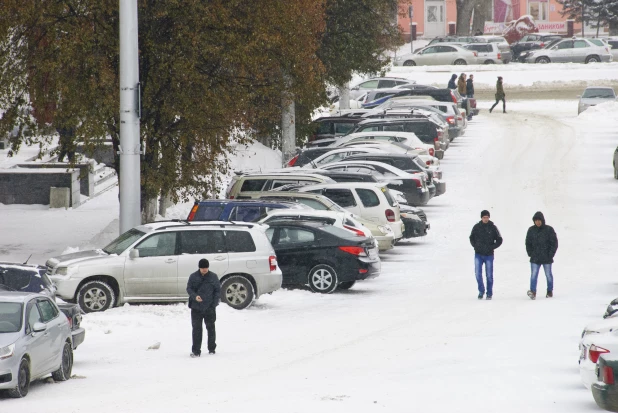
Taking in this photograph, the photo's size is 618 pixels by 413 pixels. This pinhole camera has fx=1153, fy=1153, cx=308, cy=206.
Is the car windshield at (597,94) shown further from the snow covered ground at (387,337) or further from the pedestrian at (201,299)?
the pedestrian at (201,299)

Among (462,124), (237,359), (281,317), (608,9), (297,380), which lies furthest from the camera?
(608,9)

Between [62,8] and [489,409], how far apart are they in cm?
1487

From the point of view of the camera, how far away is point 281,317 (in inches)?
730

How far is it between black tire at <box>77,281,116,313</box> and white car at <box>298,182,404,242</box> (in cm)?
770

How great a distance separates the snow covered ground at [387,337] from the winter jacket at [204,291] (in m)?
0.70

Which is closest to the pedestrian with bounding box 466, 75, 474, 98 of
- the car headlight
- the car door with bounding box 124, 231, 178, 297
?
the car door with bounding box 124, 231, 178, 297

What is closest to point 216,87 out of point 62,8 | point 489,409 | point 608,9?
point 62,8

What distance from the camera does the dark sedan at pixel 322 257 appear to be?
20.7 meters

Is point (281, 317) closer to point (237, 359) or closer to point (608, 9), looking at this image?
point (237, 359)

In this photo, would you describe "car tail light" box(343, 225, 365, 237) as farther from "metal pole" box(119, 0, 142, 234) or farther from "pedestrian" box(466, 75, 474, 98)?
"pedestrian" box(466, 75, 474, 98)

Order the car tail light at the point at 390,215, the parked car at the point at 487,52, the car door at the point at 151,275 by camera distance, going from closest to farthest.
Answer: the car door at the point at 151,275
the car tail light at the point at 390,215
the parked car at the point at 487,52

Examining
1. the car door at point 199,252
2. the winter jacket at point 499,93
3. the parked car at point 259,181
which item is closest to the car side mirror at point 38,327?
the car door at point 199,252

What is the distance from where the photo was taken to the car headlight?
12.4 metres

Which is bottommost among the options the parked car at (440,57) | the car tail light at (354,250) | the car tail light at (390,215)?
the car tail light at (354,250)
